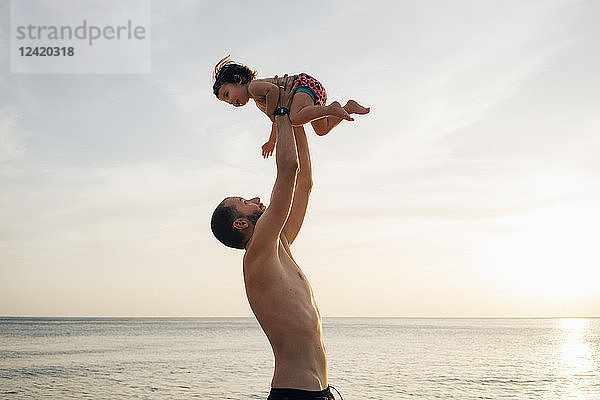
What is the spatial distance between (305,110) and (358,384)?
86.0 ft

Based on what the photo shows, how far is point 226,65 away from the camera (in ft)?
12.7

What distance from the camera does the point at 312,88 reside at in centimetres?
379

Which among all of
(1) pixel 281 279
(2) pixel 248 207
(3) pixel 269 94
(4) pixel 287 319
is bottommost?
(4) pixel 287 319

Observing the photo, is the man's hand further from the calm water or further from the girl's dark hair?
the calm water

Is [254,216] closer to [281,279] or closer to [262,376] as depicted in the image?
[281,279]

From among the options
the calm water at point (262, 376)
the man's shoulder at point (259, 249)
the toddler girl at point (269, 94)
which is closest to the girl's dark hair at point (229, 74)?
the toddler girl at point (269, 94)

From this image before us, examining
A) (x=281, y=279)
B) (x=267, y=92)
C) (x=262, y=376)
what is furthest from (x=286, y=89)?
(x=262, y=376)

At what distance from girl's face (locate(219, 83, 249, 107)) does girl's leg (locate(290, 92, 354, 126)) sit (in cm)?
35

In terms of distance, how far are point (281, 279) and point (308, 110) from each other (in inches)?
36.9

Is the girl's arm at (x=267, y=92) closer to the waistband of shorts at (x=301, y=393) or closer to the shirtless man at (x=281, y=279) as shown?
the shirtless man at (x=281, y=279)

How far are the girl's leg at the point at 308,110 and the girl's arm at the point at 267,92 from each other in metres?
0.12

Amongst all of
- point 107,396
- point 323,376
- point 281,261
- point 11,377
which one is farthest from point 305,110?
point 11,377

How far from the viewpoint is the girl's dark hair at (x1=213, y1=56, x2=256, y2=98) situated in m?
3.85

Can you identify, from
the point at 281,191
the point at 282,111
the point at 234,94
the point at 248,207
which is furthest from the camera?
the point at 234,94
